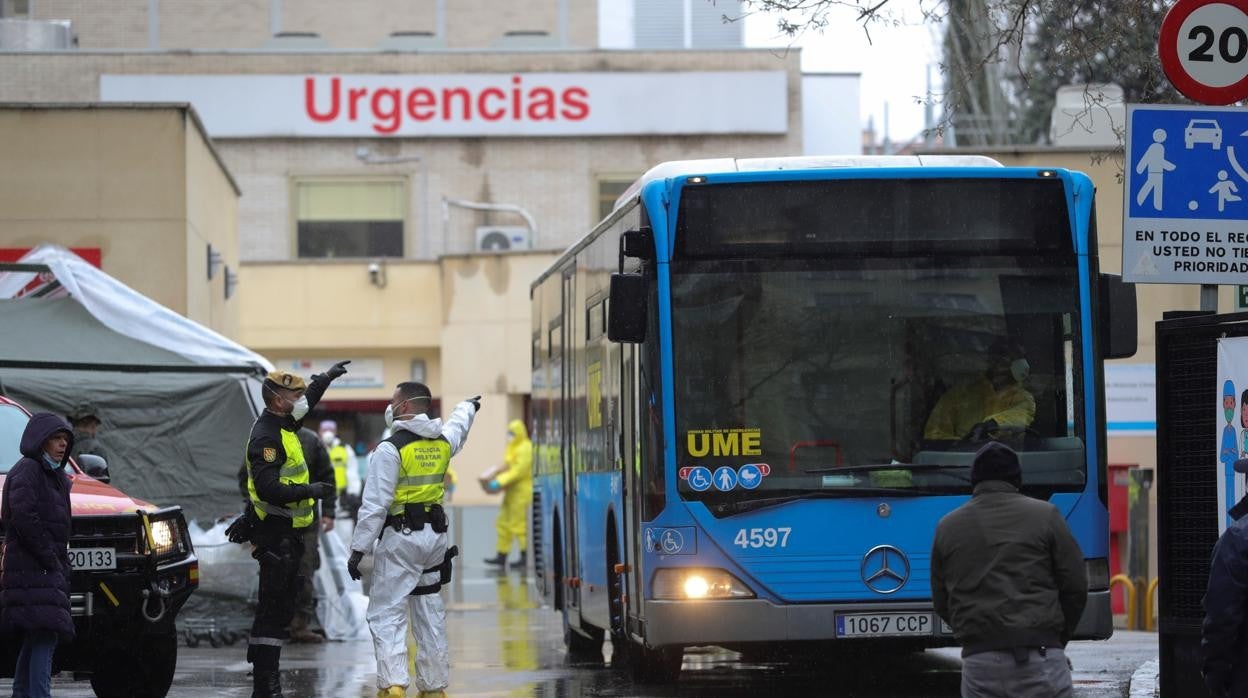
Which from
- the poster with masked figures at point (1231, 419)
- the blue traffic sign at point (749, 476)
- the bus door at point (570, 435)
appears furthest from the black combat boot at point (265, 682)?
the poster with masked figures at point (1231, 419)

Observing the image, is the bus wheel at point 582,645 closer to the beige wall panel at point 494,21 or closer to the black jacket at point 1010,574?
the black jacket at point 1010,574

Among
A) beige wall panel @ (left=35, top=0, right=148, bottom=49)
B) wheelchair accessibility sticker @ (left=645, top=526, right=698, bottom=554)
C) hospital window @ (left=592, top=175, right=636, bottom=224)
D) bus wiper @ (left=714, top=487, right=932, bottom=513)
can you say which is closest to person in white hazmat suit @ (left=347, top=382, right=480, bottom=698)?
wheelchair accessibility sticker @ (left=645, top=526, right=698, bottom=554)

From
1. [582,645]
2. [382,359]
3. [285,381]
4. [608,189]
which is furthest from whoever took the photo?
[608,189]

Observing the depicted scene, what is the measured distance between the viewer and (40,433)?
34.1 ft

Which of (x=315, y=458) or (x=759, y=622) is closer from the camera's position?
(x=759, y=622)

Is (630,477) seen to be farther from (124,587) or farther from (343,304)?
(343,304)

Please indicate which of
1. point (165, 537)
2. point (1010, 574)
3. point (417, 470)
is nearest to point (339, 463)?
point (165, 537)

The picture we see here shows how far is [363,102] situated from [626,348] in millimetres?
27683

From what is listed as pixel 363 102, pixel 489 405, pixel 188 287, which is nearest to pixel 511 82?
pixel 363 102

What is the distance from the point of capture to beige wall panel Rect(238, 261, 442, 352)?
126 feet

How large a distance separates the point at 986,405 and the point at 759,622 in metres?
1.64

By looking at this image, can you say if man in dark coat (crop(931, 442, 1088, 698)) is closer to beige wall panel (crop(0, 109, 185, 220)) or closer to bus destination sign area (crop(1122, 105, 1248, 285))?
bus destination sign area (crop(1122, 105, 1248, 285))

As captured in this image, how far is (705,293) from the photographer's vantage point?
1141cm

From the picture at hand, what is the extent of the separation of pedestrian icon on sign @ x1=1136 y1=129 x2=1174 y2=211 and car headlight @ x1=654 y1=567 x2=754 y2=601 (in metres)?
3.24
